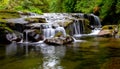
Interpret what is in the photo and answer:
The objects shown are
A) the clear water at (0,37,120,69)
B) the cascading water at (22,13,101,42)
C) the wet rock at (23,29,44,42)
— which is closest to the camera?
the clear water at (0,37,120,69)

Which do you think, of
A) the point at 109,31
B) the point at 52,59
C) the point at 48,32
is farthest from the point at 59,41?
Answer: the point at 109,31

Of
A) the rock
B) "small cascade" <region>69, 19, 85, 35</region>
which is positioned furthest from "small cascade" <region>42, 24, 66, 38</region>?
the rock

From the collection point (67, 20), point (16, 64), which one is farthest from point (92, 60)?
point (67, 20)

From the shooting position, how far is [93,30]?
29.8m

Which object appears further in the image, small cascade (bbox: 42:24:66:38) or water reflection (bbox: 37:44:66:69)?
small cascade (bbox: 42:24:66:38)

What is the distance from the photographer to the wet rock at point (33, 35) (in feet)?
73.5

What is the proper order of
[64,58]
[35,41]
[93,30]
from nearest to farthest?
[64,58] < [35,41] < [93,30]

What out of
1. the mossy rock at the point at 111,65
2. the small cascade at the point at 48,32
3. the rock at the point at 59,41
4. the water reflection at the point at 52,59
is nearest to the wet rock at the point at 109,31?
the small cascade at the point at 48,32

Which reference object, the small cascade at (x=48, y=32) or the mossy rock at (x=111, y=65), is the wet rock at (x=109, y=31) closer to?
the small cascade at (x=48, y=32)

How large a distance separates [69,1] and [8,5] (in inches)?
350

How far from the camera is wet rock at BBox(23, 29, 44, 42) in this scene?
22405 mm

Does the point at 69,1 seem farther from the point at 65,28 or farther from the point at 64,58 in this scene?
the point at 64,58

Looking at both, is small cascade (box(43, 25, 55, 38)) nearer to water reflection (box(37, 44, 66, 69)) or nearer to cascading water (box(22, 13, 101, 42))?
cascading water (box(22, 13, 101, 42))

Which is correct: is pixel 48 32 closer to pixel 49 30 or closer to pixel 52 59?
pixel 49 30
